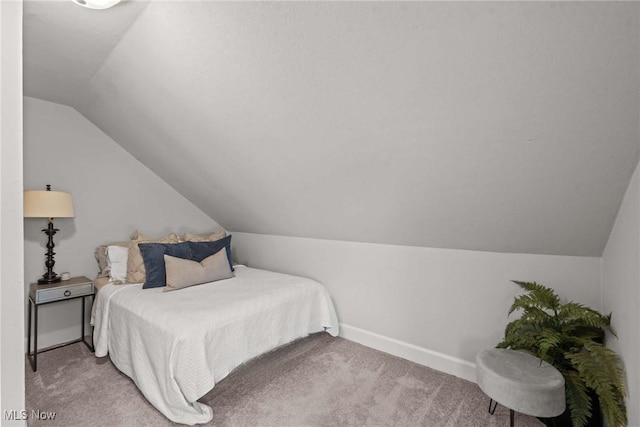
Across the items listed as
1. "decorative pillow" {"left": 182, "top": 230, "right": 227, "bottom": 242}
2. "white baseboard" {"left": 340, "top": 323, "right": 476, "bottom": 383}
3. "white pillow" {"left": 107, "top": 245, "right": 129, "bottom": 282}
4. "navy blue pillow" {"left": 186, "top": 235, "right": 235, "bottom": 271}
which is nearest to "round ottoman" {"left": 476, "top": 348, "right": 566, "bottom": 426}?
"white baseboard" {"left": 340, "top": 323, "right": 476, "bottom": 383}

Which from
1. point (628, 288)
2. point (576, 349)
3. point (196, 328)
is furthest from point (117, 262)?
point (628, 288)

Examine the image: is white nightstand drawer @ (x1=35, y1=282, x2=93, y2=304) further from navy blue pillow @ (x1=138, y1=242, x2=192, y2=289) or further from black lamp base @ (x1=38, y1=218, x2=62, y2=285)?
navy blue pillow @ (x1=138, y1=242, x2=192, y2=289)

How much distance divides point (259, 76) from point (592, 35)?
146 centimetres

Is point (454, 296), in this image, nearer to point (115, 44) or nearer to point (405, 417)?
point (405, 417)

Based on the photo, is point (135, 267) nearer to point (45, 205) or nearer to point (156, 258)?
point (156, 258)

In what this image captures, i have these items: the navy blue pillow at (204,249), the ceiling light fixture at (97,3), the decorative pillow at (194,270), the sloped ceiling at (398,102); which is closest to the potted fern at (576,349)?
the sloped ceiling at (398,102)

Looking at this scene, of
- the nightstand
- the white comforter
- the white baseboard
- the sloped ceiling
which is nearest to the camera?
the sloped ceiling

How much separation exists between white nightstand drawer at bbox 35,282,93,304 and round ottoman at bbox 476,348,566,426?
9.80ft

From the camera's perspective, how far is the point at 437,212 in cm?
211

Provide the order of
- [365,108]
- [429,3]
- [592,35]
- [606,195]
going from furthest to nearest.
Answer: [365,108], [606,195], [429,3], [592,35]

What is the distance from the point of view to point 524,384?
1.41m

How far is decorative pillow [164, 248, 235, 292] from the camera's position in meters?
2.60

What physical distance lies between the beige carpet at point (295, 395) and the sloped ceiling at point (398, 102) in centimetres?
102

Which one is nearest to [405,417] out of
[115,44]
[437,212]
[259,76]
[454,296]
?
[454,296]
